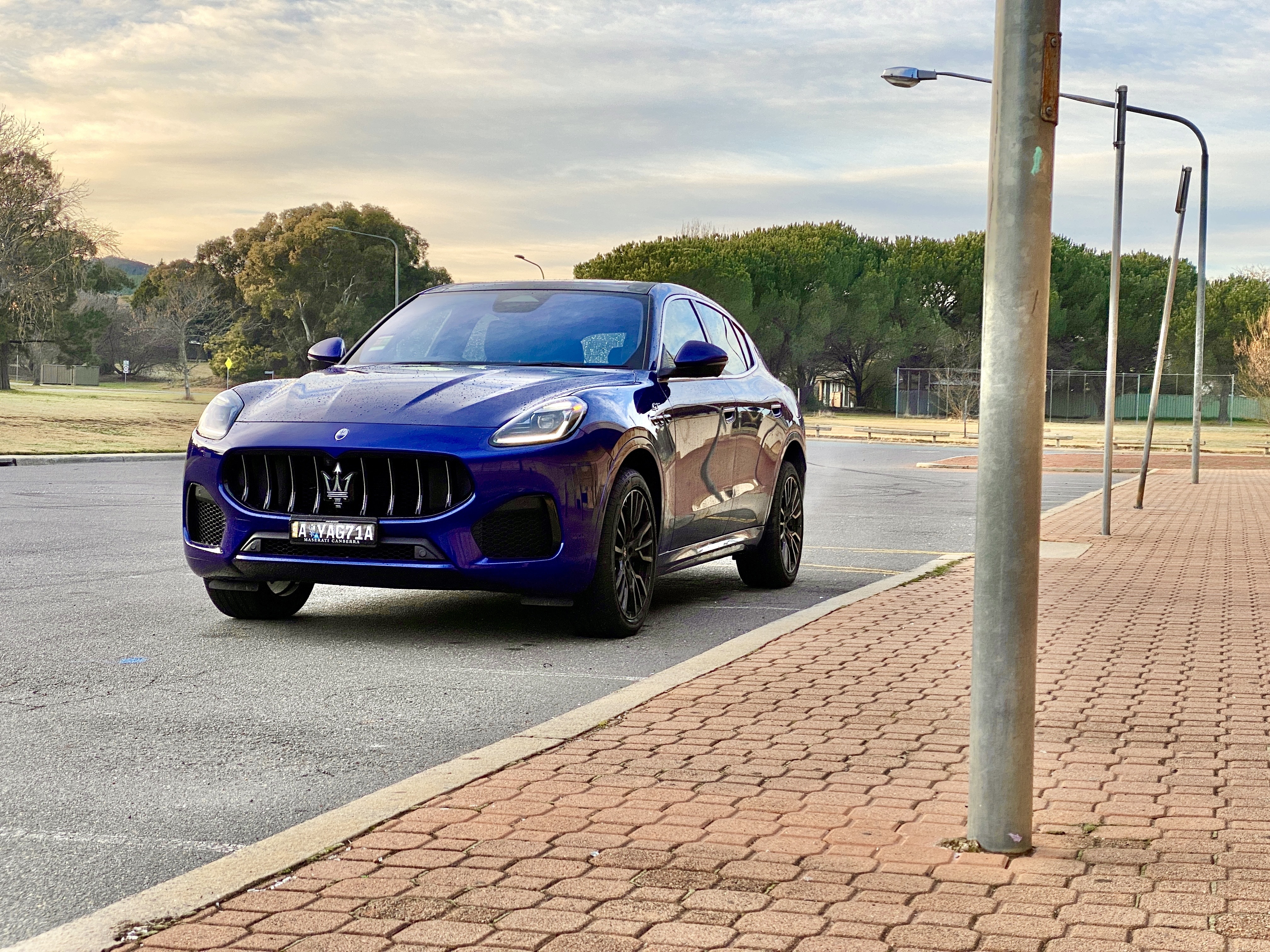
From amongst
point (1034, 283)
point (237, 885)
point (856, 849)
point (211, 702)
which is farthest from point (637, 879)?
point (211, 702)

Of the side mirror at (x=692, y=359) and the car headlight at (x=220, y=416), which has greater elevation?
the side mirror at (x=692, y=359)

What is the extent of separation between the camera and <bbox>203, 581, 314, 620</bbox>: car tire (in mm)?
8234

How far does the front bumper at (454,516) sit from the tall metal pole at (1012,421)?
138 inches

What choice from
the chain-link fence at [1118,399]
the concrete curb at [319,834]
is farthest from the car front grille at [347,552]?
the chain-link fence at [1118,399]

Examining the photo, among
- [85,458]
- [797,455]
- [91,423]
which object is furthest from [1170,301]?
[91,423]

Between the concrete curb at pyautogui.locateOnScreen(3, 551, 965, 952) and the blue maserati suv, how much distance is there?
3.58ft

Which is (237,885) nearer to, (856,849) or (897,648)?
(856,849)

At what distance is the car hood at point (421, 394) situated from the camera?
24.6 feet

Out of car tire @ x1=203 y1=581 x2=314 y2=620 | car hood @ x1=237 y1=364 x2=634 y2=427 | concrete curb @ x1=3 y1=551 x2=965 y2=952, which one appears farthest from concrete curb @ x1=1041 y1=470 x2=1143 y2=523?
concrete curb @ x1=3 y1=551 x2=965 y2=952

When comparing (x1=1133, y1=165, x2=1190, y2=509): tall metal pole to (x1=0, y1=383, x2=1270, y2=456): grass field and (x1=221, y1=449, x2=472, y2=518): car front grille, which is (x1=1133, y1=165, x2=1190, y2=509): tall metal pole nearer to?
(x1=221, y1=449, x2=472, y2=518): car front grille

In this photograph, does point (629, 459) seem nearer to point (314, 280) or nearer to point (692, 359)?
point (692, 359)

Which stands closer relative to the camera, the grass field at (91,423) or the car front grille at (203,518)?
the car front grille at (203,518)

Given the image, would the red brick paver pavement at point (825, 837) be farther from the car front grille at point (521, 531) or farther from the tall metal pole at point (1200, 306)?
the tall metal pole at point (1200, 306)

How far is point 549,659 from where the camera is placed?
24.0 feet
